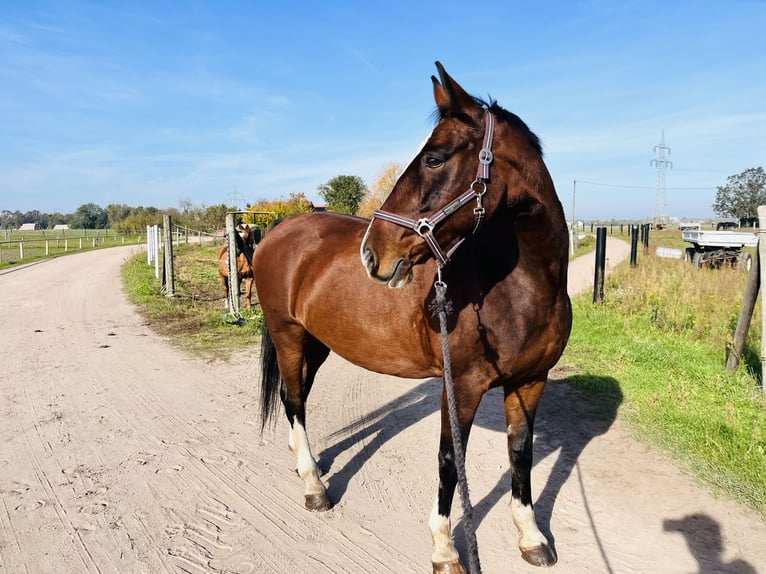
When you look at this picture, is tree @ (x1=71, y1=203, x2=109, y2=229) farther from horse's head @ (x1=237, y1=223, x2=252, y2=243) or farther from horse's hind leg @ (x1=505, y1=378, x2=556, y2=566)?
horse's hind leg @ (x1=505, y1=378, x2=556, y2=566)

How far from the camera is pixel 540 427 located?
14.8ft

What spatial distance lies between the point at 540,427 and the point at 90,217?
102 meters

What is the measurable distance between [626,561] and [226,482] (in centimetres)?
262

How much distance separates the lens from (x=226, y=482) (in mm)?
3555

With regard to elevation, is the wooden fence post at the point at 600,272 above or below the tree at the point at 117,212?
below

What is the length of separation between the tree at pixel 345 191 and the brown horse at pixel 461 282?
4105 centimetres

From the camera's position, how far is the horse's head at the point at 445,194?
2.12m

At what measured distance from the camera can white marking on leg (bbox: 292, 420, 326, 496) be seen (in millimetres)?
3320

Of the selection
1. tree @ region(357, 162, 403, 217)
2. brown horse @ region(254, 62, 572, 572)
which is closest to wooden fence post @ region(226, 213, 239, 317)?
brown horse @ region(254, 62, 572, 572)

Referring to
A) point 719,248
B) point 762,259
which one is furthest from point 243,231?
point 719,248

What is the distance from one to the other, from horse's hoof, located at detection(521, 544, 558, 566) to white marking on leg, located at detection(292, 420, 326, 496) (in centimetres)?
135

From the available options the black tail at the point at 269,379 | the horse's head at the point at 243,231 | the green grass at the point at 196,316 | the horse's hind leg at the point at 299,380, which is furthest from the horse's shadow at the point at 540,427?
the horse's head at the point at 243,231

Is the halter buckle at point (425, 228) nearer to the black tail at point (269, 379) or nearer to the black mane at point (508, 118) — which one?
the black mane at point (508, 118)

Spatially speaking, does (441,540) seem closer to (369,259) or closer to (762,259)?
(369,259)
